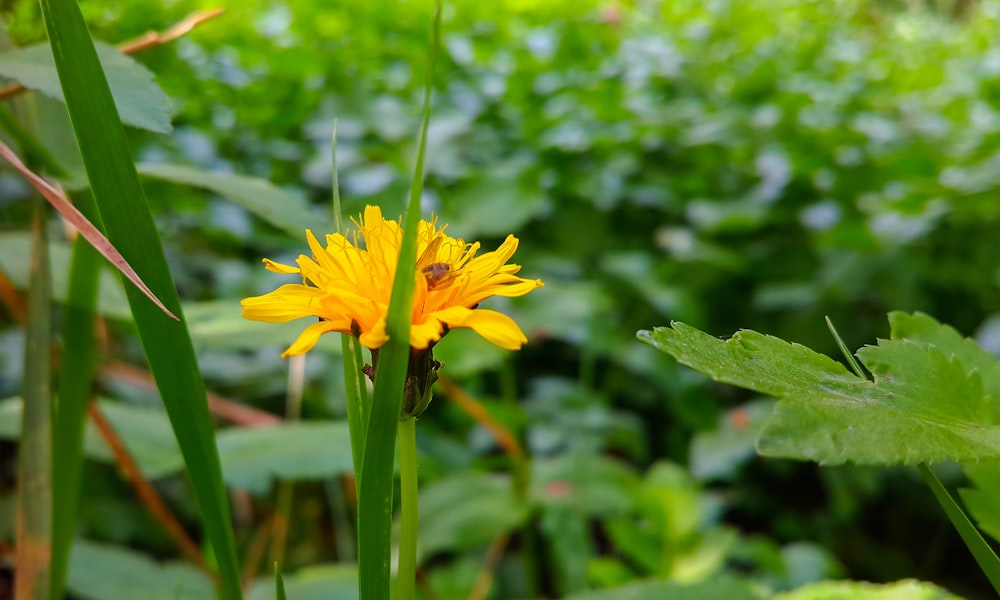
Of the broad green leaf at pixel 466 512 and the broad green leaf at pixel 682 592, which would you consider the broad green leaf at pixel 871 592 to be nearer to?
the broad green leaf at pixel 682 592

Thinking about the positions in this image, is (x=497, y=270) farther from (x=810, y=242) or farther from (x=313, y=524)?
(x=810, y=242)

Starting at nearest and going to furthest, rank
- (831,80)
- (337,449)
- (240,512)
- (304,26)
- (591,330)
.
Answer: (337,449) → (240,512) → (591,330) → (304,26) → (831,80)

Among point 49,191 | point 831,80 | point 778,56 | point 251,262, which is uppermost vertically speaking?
point 778,56

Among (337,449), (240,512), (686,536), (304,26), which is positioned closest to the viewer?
(337,449)

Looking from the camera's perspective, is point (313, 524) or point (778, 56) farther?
point (778, 56)

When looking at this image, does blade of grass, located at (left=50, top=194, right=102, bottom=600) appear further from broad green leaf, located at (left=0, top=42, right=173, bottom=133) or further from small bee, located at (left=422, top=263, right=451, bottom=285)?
small bee, located at (left=422, top=263, right=451, bottom=285)

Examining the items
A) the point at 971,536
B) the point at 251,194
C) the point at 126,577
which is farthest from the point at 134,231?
the point at 126,577

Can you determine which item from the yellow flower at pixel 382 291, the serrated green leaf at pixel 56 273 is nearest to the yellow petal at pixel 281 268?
the yellow flower at pixel 382 291

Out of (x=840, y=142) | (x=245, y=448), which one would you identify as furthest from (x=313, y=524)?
(x=840, y=142)

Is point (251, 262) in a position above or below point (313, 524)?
above
